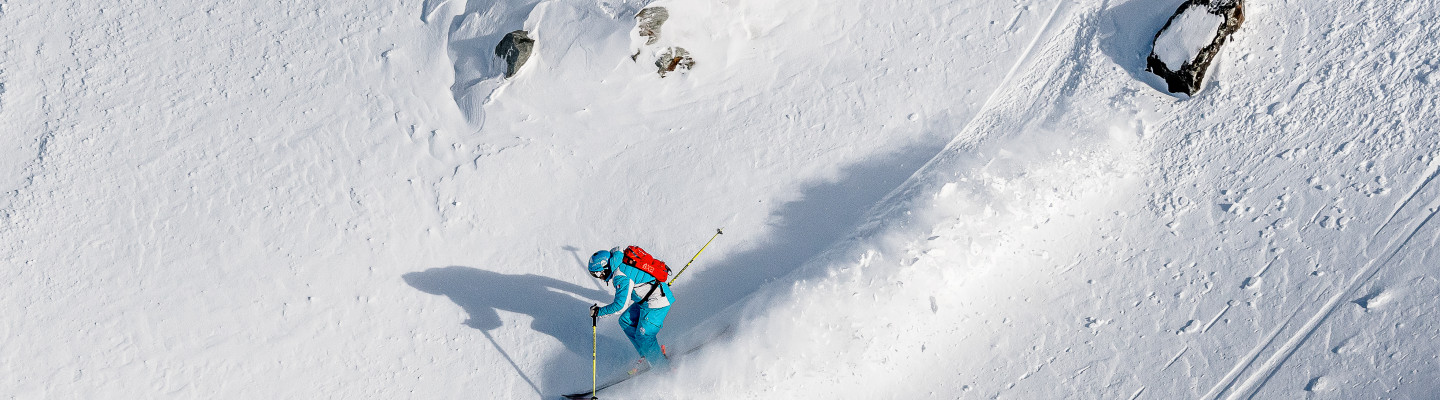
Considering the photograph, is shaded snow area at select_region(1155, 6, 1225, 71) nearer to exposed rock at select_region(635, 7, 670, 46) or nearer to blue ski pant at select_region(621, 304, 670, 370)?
exposed rock at select_region(635, 7, 670, 46)

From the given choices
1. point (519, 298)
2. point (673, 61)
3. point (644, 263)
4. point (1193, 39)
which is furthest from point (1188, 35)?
point (519, 298)

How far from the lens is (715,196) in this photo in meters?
7.78

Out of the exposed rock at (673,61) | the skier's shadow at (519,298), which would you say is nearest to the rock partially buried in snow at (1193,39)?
the exposed rock at (673,61)

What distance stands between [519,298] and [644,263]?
1752mm

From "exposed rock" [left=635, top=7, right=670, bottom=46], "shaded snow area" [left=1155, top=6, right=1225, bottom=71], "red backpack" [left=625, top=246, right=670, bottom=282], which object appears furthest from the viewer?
"exposed rock" [left=635, top=7, right=670, bottom=46]

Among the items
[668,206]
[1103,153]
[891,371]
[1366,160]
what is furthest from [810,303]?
[1366,160]

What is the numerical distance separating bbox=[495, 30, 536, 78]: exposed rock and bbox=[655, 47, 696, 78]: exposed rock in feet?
4.17

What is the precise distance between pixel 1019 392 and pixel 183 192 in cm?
811

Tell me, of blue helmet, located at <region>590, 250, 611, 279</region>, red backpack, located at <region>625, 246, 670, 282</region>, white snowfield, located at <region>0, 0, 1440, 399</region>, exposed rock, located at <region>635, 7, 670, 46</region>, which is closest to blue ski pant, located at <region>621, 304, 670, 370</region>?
white snowfield, located at <region>0, 0, 1440, 399</region>

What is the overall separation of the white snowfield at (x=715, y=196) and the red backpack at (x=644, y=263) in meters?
0.78

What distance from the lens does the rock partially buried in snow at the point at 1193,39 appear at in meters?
7.36

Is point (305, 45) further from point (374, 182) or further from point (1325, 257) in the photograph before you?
point (1325, 257)

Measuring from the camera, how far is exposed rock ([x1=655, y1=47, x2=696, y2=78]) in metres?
7.95

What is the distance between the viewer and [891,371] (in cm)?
721
